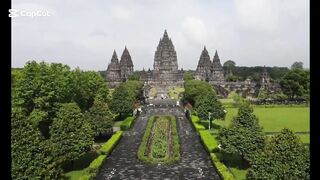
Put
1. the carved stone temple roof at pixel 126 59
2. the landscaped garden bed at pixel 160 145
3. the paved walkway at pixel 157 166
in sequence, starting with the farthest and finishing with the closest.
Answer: the carved stone temple roof at pixel 126 59
the landscaped garden bed at pixel 160 145
the paved walkway at pixel 157 166

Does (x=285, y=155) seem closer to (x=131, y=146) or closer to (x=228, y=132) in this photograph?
(x=228, y=132)

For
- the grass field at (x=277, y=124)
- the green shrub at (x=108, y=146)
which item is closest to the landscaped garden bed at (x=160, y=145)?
the green shrub at (x=108, y=146)

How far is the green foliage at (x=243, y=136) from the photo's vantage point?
31.4 m

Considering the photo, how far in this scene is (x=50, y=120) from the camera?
4209 cm

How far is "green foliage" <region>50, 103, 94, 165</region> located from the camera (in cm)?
3122

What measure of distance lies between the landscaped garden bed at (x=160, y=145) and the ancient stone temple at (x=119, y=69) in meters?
97.0

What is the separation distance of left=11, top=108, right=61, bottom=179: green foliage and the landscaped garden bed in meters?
13.5

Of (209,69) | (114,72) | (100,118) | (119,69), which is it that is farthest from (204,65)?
(100,118)

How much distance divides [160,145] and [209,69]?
122 metres

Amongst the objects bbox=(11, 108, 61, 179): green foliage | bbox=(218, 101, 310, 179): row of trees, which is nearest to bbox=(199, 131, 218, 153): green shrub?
bbox=(218, 101, 310, 179): row of trees

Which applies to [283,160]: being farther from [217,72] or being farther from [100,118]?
[217,72]

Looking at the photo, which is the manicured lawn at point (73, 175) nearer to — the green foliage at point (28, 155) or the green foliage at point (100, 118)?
the green foliage at point (28, 155)

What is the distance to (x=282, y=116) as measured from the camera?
66750 mm

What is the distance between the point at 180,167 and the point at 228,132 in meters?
4.72
